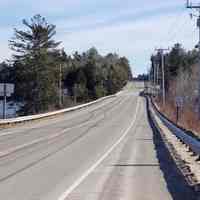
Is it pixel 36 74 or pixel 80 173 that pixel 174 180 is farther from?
pixel 36 74

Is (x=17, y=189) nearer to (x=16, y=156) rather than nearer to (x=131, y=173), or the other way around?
(x=131, y=173)

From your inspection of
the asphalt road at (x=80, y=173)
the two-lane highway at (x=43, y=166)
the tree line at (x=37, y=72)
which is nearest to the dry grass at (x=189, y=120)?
the two-lane highway at (x=43, y=166)

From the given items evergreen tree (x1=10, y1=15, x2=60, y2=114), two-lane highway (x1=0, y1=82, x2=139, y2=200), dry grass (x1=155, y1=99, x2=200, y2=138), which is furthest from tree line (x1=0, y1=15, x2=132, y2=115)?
two-lane highway (x1=0, y1=82, x2=139, y2=200)

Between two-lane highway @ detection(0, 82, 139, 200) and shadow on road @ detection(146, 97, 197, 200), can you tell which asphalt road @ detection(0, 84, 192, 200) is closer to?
two-lane highway @ detection(0, 82, 139, 200)

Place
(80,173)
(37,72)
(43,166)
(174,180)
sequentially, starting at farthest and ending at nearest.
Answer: (37,72)
(43,166)
(80,173)
(174,180)

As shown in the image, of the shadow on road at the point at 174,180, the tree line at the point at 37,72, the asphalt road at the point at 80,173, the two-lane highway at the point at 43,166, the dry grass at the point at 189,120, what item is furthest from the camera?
the tree line at the point at 37,72

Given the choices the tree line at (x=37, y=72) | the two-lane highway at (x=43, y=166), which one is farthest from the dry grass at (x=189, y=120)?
the tree line at (x=37, y=72)

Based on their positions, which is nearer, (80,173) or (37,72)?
(80,173)

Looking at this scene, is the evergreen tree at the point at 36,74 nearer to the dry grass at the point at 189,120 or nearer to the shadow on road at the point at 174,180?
the dry grass at the point at 189,120

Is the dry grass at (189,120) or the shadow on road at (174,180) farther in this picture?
the dry grass at (189,120)

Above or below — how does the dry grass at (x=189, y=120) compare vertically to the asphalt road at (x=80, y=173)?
below

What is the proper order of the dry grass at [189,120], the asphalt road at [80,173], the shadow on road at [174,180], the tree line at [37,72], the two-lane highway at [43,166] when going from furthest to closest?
the tree line at [37,72] < the dry grass at [189,120] < the two-lane highway at [43,166] < the asphalt road at [80,173] < the shadow on road at [174,180]

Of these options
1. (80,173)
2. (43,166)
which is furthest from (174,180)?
(43,166)

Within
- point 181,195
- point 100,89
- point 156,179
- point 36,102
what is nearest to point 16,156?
point 156,179
